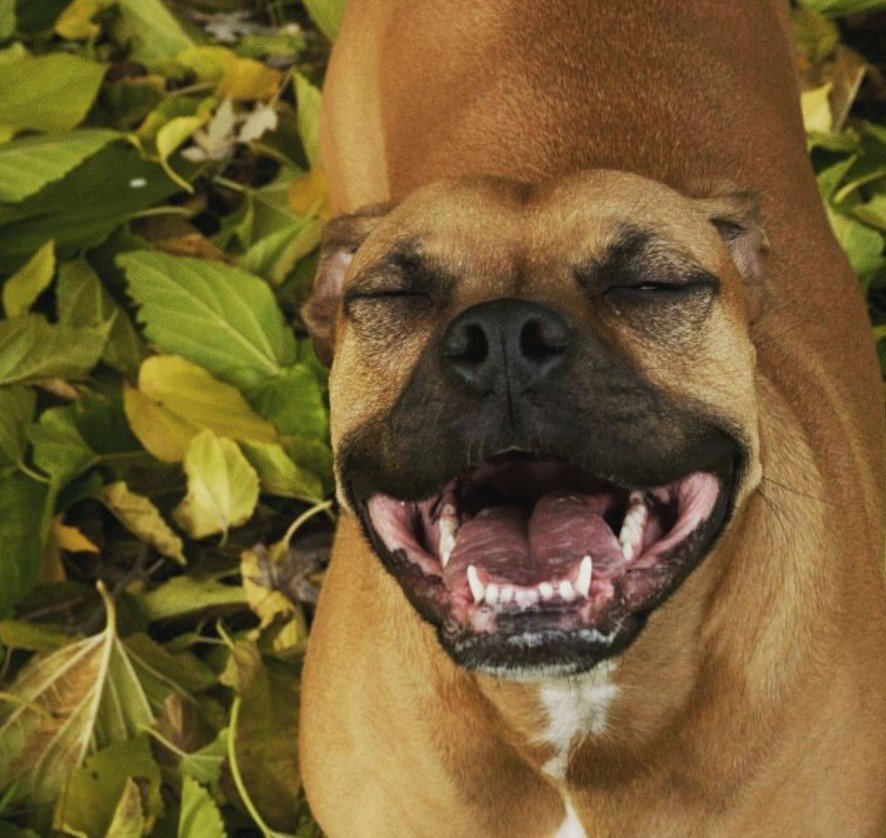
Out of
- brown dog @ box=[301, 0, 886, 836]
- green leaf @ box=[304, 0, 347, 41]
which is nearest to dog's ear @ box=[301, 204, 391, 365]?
brown dog @ box=[301, 0, 886, 836]

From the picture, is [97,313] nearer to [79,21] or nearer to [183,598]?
[183,598]

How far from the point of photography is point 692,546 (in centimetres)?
214

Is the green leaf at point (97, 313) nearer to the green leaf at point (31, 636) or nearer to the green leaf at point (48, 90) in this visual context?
the green leaf at point (48, 90)

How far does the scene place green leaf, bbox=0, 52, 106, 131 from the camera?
13.7 ft

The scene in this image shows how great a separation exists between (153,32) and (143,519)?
1800mm

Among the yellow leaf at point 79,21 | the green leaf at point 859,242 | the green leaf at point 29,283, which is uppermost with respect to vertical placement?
the green leaf at point 859,242

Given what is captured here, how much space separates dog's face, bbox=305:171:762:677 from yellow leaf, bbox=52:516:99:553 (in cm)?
130

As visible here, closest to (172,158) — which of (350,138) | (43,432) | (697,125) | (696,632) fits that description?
(350,138)

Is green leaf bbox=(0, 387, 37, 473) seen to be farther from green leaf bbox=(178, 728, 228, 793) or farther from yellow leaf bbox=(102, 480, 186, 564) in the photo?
green leaf bbox=(178, 728, 228, 793)

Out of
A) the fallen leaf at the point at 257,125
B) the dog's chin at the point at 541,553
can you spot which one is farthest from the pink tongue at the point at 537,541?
the fallen leaf at the point at 257,125

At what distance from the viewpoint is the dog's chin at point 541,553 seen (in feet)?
6.85

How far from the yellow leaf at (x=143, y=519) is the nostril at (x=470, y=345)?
1.70 metres

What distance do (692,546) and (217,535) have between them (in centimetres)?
187

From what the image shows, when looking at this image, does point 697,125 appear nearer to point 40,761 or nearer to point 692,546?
point 692,546
